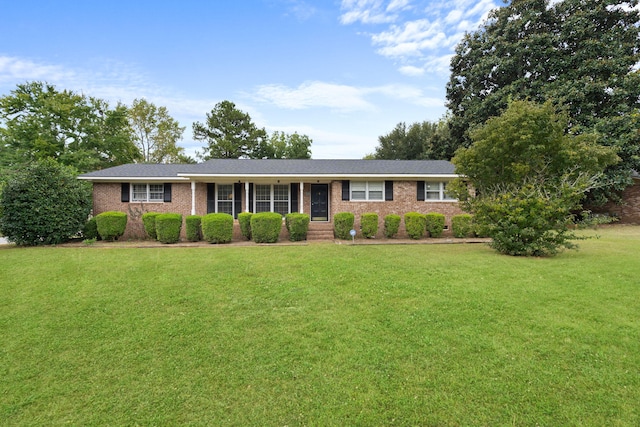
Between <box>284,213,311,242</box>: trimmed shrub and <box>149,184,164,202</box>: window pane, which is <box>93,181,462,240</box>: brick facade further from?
<box>284,213,311,242</box>: trimmed shrub

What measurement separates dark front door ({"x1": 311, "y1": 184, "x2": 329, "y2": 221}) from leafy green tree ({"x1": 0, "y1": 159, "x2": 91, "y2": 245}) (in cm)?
946

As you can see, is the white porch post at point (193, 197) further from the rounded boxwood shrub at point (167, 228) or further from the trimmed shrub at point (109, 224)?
the trimmed shrub at point (109, 224)

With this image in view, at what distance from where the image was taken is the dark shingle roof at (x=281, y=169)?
1358 cm

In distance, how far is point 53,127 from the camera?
23.6 m

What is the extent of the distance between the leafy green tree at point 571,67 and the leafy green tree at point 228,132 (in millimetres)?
23725

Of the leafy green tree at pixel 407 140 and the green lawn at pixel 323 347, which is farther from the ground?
the leafy green tree at pixel 407 140

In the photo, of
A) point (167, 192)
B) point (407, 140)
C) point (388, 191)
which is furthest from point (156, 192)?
point (407, 140)

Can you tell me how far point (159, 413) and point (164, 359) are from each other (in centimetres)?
89

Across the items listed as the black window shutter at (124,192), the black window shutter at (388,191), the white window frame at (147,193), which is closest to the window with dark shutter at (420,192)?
the black window shutter at (388,191)

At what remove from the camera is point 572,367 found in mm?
3184

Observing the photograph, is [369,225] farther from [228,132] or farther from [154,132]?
[154,132]

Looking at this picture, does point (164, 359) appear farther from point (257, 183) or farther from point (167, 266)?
point (257, 183)

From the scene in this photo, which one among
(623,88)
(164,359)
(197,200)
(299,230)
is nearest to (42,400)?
(164,359)

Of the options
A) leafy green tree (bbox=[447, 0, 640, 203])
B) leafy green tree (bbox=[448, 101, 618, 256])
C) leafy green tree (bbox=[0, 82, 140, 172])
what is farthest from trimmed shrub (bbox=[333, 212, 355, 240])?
leafy green tree (bbox=[0, 82, 140, 172])
